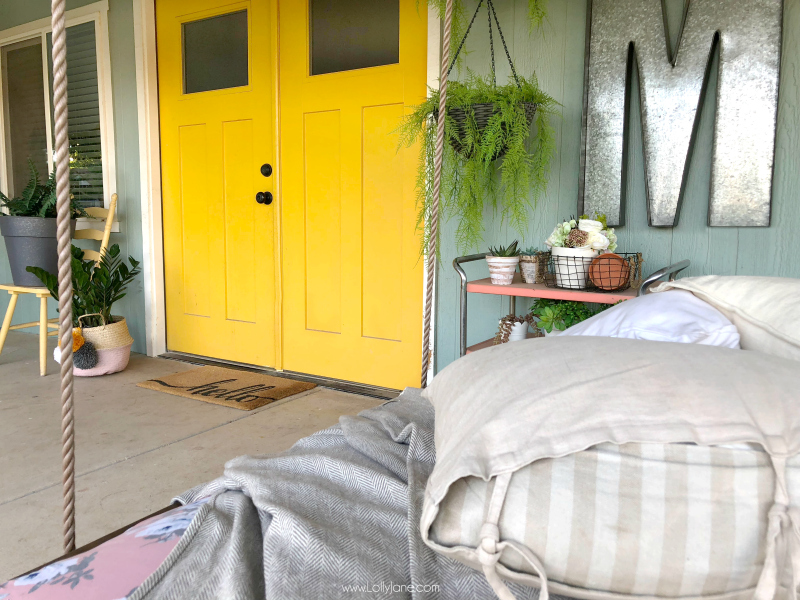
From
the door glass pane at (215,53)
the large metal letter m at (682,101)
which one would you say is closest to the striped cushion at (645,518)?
the large metal letter m at (682,101)

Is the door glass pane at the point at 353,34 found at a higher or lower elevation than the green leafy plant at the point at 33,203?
higher

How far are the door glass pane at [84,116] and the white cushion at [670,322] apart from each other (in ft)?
12.0

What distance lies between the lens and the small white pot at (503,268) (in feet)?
7.07

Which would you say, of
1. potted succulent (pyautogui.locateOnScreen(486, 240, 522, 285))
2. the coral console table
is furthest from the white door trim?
potted succulent (pyautogui.locateOnScreen(486, 240, 522, 285))

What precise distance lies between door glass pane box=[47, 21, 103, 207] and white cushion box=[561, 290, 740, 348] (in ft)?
12.0

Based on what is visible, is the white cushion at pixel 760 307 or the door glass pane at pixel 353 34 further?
the door glass pane at pixel 353 34

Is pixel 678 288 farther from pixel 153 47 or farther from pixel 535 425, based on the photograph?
pixel 153 47

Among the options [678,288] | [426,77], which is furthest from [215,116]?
[678,288]

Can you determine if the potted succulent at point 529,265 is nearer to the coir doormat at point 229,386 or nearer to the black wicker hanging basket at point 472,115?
the black wicker hanging basket at point 472,115

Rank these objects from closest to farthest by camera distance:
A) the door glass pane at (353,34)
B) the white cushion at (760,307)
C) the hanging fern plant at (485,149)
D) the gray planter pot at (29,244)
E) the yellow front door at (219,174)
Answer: the white cushion at (760,307)
the hanging fern plant at (485,149)
the door glass pane at (353,34)
the yellow front door at (219,174)
the gray planter pot at (29,244)

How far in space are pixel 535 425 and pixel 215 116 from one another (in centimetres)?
326

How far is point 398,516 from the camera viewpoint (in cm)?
72

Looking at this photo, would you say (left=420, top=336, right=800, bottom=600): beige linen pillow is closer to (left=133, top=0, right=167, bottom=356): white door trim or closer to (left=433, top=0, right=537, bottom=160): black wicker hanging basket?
(left=433, top=0, right=537, bottom=160): black wicker hanging basket

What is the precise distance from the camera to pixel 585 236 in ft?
6.54
